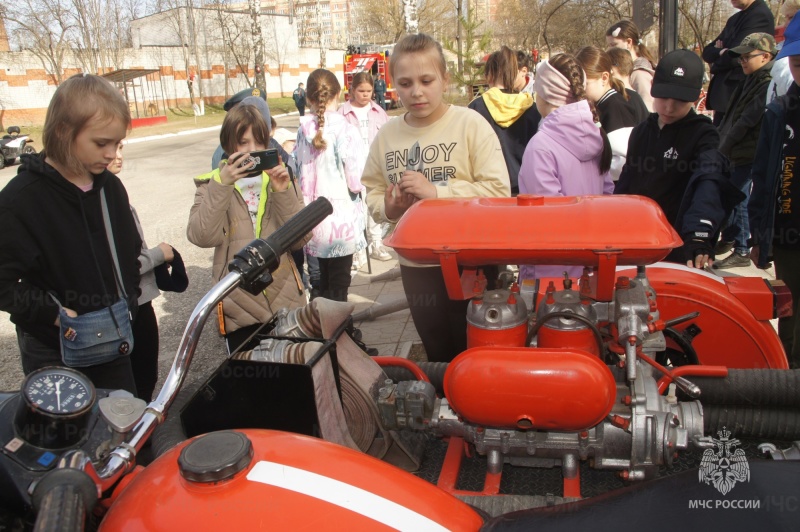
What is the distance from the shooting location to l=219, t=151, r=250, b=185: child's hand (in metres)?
2.91

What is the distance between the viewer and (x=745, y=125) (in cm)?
529

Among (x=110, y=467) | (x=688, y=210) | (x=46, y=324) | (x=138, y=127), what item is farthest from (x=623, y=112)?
(x=138, y=127)

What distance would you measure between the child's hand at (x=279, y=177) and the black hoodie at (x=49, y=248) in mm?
779

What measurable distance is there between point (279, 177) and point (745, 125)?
424 centimetres

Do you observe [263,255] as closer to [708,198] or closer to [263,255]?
[263,255]

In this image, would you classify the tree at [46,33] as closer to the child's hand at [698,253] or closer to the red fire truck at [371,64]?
the red fire truck at [371,64]

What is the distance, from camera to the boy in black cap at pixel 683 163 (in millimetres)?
2760

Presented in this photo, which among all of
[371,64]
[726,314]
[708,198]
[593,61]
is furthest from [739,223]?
→ [371,64]

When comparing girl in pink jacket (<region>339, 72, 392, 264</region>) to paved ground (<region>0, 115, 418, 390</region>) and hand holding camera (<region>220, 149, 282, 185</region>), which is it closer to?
paved ground (<region>0, 115, 418, 390</region>)

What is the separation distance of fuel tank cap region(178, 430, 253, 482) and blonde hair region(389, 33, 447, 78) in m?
2.06

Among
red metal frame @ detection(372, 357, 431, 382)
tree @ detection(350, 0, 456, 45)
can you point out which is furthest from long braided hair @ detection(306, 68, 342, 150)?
tree @ detection(350, 0, 456, 45)

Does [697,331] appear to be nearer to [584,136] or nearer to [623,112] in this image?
[584,136]

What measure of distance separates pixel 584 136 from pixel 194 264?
17.2 feet

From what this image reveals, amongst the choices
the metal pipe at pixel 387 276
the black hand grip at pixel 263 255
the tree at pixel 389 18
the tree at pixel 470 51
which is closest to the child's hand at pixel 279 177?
the black hand grip at pixel 263 255
